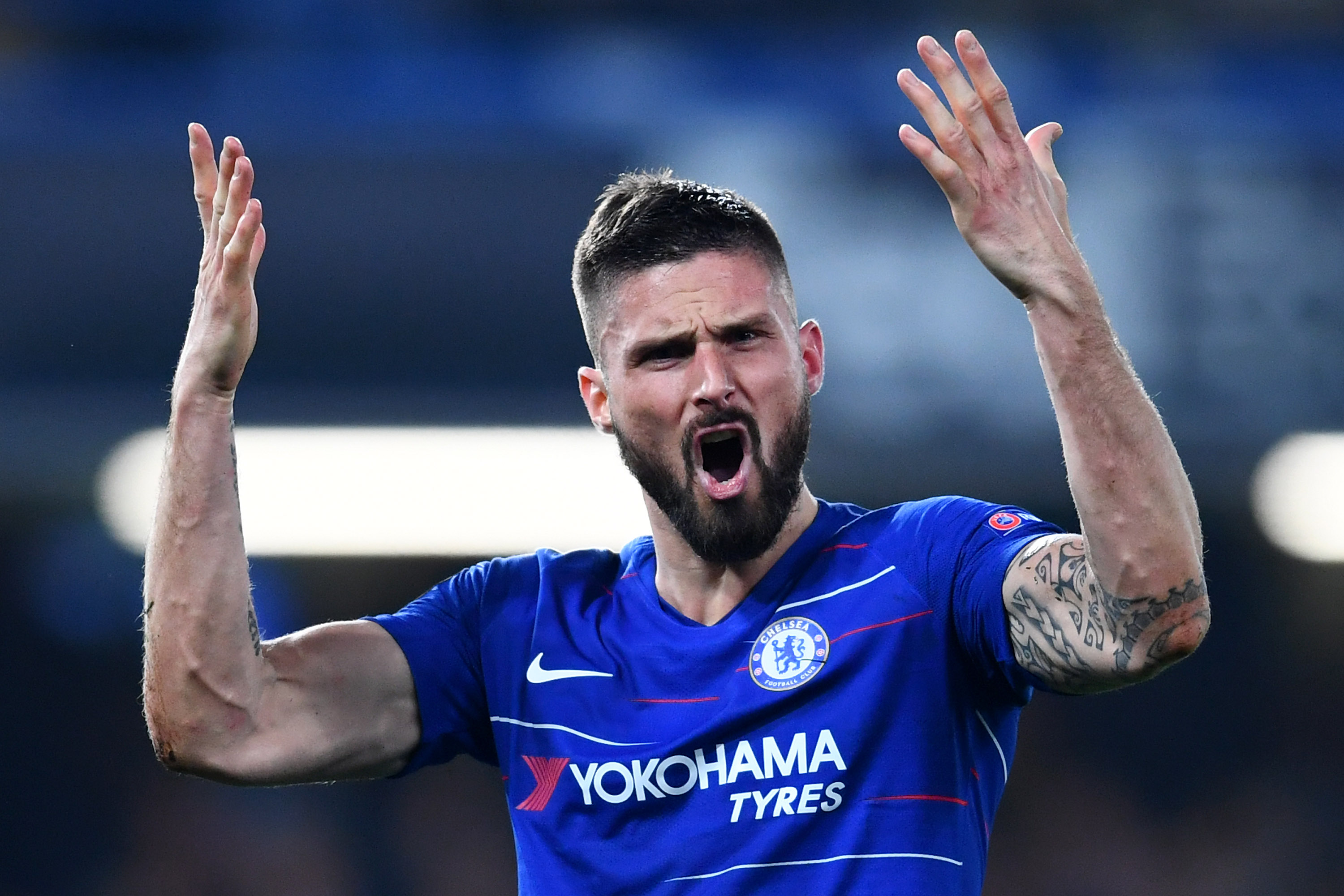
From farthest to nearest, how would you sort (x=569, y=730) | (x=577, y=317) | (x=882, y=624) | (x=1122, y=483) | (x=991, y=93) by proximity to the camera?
(x=577, y=317), (x=569, y=730), (x=882, y=624), (x=991, y=93), (x=1122, y=483)

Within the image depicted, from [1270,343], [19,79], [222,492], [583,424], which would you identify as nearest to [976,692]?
[222,492]

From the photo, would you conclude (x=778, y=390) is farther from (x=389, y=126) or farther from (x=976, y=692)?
(x=389, y=126)

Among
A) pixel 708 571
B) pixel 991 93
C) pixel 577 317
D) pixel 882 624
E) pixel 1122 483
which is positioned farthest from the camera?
pixel 577 317

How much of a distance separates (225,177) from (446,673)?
85 cm

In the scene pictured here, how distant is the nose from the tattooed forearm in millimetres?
511

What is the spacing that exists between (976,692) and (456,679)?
33.1 inches

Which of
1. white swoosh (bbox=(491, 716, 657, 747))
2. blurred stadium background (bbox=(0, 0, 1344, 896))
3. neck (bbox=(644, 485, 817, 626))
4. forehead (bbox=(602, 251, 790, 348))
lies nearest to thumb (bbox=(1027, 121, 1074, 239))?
forehead (bbox=(602, 251, 790, 348))

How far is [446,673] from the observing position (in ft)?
7.39

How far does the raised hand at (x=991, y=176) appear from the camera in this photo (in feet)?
5.49

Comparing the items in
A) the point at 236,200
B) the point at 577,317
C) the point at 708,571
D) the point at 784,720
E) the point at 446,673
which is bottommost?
the point at 784,720

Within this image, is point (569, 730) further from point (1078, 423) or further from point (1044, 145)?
point (1044, 145)

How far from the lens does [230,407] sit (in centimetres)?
204

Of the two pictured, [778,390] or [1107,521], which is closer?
[1107,521]

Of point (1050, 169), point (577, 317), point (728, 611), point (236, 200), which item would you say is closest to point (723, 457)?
point (728, 611)
